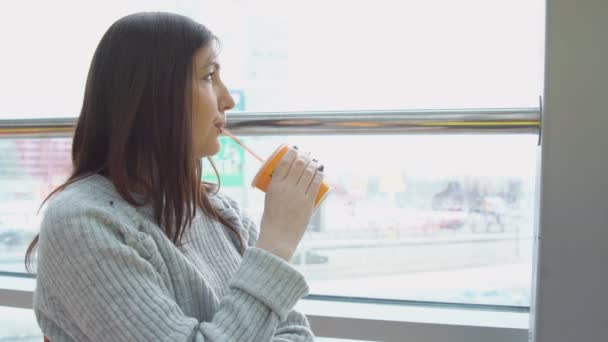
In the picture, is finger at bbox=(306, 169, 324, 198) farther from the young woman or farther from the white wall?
the white wall

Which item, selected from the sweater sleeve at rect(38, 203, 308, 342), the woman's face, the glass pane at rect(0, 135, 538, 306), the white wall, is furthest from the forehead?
the white wall

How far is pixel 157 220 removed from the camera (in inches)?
36.9

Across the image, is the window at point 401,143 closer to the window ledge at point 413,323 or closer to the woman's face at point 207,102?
the window ledge at point 413,323

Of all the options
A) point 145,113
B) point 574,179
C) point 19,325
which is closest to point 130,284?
point 145,113

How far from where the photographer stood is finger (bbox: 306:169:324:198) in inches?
39.6

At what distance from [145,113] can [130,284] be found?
0.29 meters

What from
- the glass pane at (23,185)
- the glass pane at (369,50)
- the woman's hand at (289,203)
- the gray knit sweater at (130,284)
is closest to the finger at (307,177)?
the woman's hand at (289,203)

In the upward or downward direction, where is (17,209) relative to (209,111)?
downward

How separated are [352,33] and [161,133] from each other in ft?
2.35

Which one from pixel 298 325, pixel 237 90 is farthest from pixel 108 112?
pixel 237 90

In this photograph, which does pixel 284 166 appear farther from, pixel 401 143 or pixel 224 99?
pixel 401 143

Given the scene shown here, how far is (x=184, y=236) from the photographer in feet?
3.29

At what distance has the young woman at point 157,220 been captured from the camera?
79 cm

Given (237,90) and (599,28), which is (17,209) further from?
(599,28)
